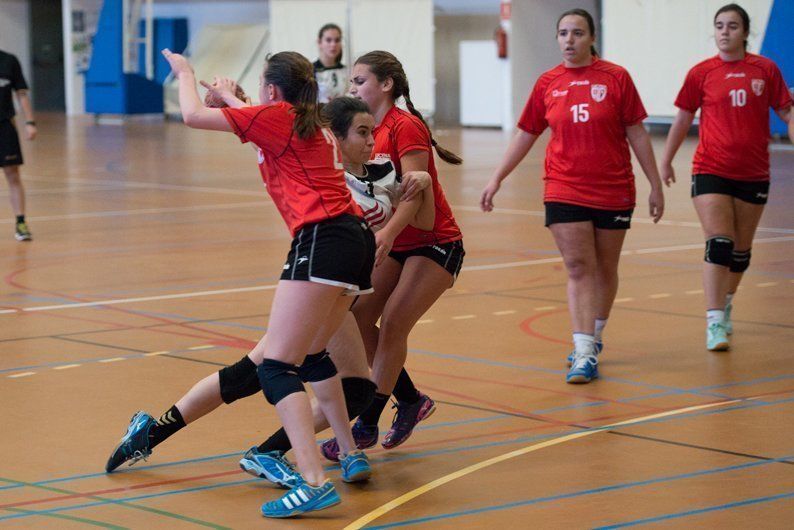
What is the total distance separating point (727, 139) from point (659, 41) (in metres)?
19.8

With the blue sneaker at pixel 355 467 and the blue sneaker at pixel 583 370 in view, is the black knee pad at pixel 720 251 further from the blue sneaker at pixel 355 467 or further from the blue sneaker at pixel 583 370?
the blue sneaker at pixel 355 467

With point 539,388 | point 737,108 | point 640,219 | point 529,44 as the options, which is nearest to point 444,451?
point 539,388

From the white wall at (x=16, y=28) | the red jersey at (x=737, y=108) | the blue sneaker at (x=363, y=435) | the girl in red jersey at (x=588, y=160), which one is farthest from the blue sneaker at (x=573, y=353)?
the white wall at (x=16, y=28)

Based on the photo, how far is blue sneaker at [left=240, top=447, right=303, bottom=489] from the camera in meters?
4.88

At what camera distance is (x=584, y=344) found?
6.94m

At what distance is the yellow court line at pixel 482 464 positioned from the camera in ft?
15.3

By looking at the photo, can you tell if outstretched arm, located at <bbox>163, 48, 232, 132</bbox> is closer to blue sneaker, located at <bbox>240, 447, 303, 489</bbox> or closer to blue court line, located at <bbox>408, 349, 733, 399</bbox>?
blue sneaker, located at <bbox>240, 447, 303, 489</bbox>

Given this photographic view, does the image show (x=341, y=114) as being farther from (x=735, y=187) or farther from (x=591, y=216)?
(x=735, y=187)

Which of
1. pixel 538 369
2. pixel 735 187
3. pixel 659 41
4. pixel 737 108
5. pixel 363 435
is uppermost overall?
pixel 659 41

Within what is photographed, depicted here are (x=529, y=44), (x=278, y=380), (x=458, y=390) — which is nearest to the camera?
(x=278, y=380)

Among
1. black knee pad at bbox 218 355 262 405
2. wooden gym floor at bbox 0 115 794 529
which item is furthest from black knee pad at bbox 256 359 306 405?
wooden gym floor at bbox 0 115 794 529

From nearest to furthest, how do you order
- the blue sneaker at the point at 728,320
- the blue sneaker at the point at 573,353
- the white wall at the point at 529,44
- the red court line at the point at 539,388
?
the red court line at the point at 539,388
the blue sneaker at the point at 573,353
the blue sneaker at the point at 728,320
the white wall at the point at 529,44

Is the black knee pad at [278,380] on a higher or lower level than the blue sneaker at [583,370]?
higher

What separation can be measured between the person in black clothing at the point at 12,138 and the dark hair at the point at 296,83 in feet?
27.4
